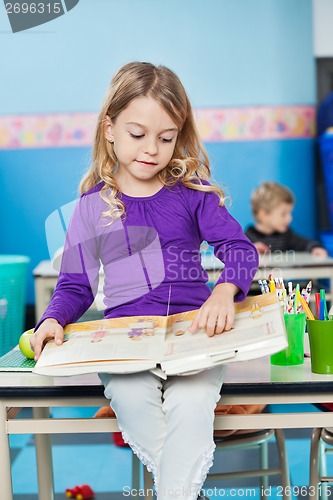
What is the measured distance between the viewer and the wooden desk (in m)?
1.12

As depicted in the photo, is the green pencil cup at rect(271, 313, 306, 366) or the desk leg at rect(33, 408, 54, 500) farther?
the desk leg at rect(33, 408, 54, 500)

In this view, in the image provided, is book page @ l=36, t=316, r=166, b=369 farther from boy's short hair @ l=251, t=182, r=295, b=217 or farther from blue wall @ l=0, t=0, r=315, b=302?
blue wall @ l=0, t=0, r=315, b=302

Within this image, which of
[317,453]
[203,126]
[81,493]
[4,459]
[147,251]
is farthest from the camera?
[203,126]

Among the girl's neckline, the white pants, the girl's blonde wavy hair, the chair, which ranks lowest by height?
the chair

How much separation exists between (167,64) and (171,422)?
146 inches

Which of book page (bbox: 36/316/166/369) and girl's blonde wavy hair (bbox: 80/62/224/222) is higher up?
girl's blonde wavy hair (bbox: 80/62/224/222)

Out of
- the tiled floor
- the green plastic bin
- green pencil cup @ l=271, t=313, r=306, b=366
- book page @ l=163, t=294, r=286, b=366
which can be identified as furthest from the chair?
the green plastic bin

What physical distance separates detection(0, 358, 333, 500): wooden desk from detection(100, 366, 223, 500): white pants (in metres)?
0.04

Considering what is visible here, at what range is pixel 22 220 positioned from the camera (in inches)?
182

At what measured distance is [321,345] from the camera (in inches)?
46.4

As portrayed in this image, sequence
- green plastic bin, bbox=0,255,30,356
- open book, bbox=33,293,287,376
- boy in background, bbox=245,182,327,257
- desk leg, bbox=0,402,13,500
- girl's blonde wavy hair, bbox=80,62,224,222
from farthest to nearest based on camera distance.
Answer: boy in background, bbox=245,182,327,257 → green plastic bin, bbox=0,255,30,356 → girl's blonde wavy hair, bbox=80,62,224,222 → desk leg, bbox=0,402,13,500 → open book, bbox=33,293,287,376

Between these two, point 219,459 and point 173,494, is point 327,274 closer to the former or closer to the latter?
point 219,459

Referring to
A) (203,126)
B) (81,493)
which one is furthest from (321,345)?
(203,126)

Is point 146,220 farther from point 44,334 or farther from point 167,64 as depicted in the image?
point 167,64
